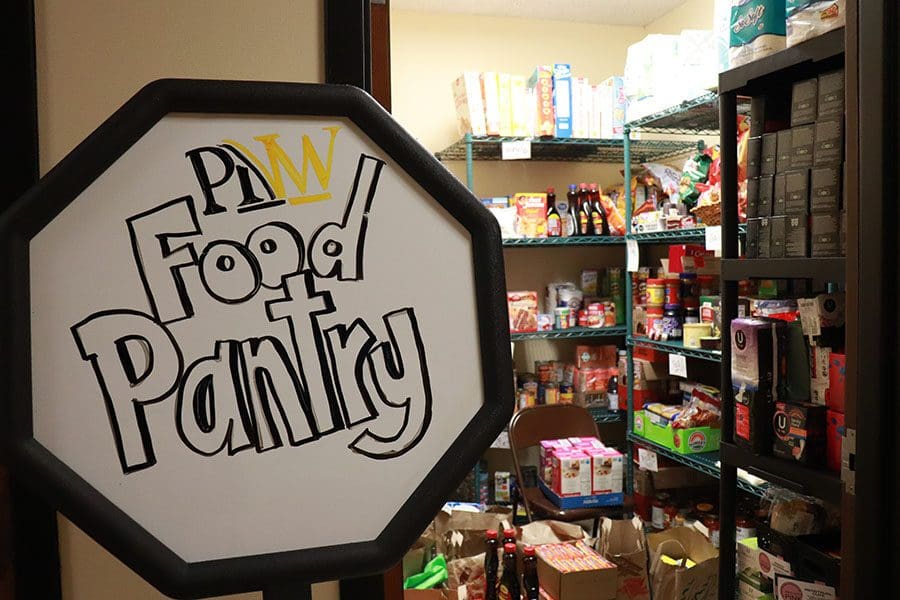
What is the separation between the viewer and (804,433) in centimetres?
162

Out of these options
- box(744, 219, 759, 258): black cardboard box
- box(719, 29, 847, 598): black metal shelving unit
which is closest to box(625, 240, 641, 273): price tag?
box(719, 29, 847, 598): black metal shelving unit

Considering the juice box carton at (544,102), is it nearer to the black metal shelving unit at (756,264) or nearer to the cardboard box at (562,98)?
the cardboard box at (562,98)

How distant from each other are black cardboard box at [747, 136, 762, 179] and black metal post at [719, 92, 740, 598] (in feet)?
0.29

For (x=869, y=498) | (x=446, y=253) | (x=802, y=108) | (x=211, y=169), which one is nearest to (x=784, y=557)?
(x=869, y=498)

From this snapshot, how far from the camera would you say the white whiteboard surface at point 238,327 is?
15.7 inches

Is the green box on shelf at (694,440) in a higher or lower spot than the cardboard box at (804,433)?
lower

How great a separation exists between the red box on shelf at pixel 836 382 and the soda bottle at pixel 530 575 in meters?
1.06

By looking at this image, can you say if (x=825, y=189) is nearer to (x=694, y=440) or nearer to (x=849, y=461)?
(x=849, y=461)

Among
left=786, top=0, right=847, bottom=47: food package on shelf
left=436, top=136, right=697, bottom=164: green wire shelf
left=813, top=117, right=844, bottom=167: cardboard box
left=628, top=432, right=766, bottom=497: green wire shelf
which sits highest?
left=436, top=136, right=697, bottom=164: green wire shelf

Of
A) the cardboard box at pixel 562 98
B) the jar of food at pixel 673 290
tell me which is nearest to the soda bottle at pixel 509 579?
the jar of food at pixel 673 290

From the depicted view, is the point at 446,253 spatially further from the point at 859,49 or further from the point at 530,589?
the point at 530,589

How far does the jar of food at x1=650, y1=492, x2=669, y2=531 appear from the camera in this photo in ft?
10.8

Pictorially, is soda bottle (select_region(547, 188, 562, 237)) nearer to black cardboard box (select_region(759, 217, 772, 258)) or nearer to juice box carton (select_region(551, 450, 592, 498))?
juice box carton (select_region(551, 450, 592, 498))

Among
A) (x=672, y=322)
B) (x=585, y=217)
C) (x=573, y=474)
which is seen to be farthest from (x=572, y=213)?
(x=573, y=474)
